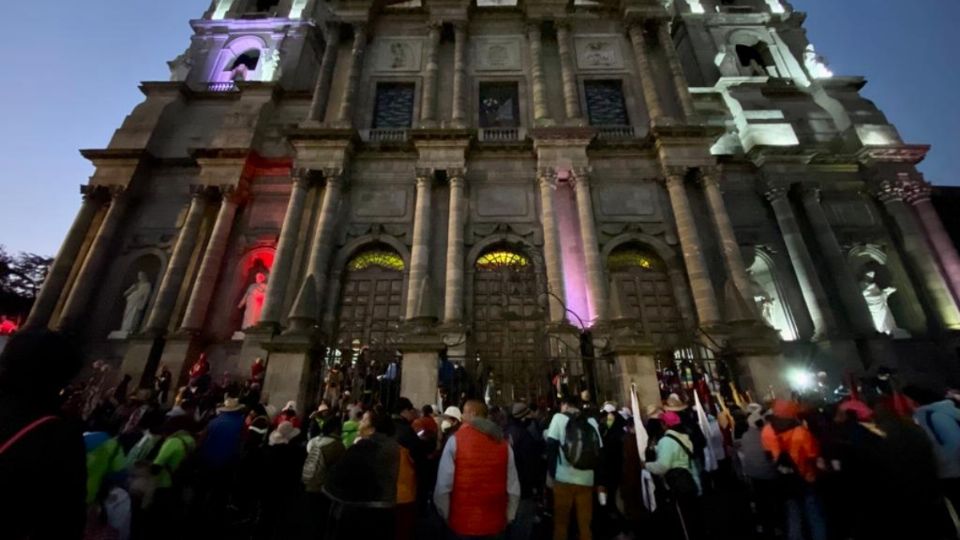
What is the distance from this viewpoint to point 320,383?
10062mm

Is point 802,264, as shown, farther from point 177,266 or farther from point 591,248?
point 177,266

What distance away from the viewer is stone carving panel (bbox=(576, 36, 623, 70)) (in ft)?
66.4

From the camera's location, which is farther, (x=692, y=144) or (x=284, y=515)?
(x=692, y=144)

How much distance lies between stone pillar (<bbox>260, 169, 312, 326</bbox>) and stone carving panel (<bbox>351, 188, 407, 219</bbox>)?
6.40 feet

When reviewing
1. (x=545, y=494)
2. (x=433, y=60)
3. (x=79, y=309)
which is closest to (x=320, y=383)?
(x=545, y=494)

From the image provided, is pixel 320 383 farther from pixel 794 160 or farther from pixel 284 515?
pixel 794 160

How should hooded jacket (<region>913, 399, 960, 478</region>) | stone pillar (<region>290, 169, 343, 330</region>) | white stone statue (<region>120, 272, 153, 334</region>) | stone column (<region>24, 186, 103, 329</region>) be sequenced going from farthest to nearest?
white stone statue (<region>120, 272, 153, 334</region>) < stone column (<region>24, 186, 103, 329</region>) < stone pillar (<region>290, 169, 343, 330</region>) < hooded jacket (<region>913, 399, 960, 478</region>)

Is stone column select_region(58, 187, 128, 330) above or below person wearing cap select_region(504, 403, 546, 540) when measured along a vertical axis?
above

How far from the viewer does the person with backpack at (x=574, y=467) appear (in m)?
4.79

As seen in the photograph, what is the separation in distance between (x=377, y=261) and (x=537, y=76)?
10753mm

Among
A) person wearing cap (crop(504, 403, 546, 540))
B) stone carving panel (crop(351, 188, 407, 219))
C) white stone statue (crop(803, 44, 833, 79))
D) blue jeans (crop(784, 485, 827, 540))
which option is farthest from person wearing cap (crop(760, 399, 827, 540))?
white stone statue (crop(803, 44, 833, 79))

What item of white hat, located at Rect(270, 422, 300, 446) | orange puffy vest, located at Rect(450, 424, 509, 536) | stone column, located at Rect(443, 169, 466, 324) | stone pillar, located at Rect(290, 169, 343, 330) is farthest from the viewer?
stone pillar, located at Rect(290, 169, 343, 330)

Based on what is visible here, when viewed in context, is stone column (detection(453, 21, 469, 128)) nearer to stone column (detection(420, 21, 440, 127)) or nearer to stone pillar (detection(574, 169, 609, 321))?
stone column (detection(420, 21, 440, 127))

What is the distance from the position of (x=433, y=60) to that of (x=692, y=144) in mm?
11894
